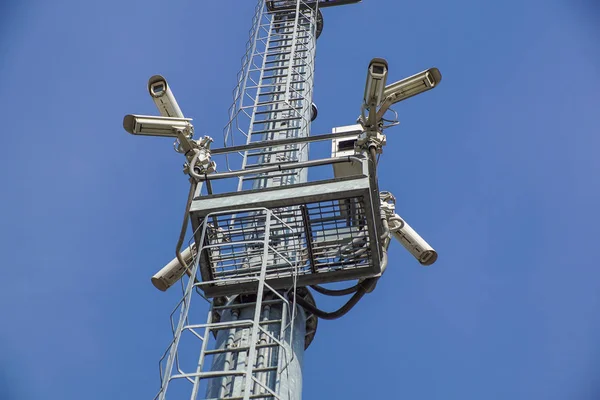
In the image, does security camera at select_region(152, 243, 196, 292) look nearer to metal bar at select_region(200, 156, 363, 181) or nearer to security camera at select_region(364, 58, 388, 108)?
metal bar at select_region(200, 156, 363, 181)

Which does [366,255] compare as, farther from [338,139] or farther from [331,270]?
[338,139]

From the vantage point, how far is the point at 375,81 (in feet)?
39.6

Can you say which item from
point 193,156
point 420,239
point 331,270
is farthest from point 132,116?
point 420,239

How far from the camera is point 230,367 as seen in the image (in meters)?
10.9

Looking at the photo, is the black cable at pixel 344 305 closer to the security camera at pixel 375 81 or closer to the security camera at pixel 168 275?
the security camera at pixel 168 275

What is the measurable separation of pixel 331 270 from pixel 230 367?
2.31 metres

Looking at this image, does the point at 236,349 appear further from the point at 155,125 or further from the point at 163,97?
the point at 163,97

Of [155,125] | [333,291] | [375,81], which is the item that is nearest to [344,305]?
[333,291]

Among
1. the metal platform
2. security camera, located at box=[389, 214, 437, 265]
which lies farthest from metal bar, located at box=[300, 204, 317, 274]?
security camera, located at box=[389, 214, 437, 265]

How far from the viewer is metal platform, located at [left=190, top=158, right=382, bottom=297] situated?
38.9 feet

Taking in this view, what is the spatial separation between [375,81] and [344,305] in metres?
3.20

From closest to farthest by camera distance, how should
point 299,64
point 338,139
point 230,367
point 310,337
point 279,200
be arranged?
point 230,367, point 279,200, point 310,337, point 338,139, point 299,64

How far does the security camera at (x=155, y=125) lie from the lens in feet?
40.6

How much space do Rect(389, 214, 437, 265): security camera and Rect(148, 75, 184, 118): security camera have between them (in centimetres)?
364
